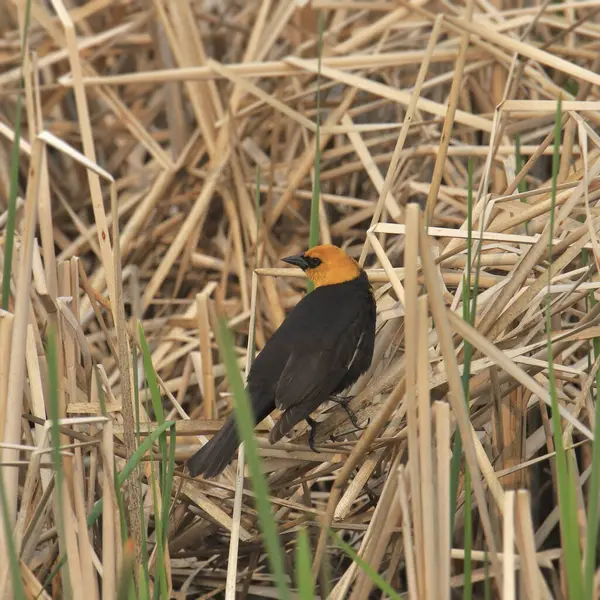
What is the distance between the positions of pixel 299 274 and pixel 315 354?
0.31m

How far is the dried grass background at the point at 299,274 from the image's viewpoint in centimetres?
160

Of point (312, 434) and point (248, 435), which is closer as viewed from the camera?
point (248, 435)

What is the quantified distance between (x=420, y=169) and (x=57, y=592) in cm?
191

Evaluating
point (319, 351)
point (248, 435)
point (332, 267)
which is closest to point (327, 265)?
point (332, 267)

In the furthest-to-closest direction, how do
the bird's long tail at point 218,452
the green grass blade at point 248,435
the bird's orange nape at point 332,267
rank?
the bird's orange nape at point 332,267 → the bird's long tail at point 218,452 → the green grass blade at point 248,435

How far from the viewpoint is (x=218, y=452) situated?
1.94 m

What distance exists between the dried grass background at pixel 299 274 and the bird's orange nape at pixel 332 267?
6cm

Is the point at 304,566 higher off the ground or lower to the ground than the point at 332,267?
lower

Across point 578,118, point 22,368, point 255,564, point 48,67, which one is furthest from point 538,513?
point 48,67

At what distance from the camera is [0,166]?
3512 mm

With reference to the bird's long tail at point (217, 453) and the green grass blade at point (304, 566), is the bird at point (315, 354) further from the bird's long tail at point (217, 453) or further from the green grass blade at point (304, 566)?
the green grass blade at point (304, 566)

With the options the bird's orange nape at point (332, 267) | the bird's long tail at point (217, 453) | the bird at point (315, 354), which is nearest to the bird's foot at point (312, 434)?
the bird at point (315, 354)

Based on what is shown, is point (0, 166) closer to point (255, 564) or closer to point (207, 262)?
point (207, 262)

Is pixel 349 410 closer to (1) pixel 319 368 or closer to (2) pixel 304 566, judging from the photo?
(1) pixel 319 368
